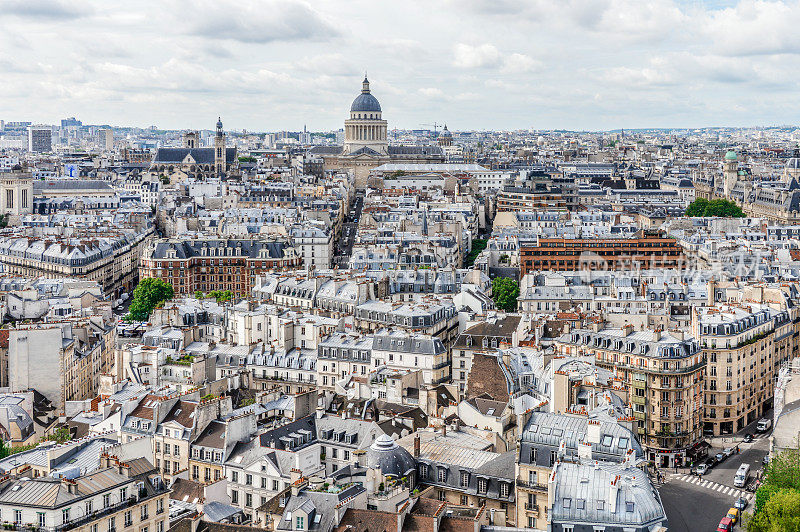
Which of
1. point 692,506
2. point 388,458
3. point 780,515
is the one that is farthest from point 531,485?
point 692,506

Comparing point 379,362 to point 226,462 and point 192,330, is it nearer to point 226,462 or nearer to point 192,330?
point 192,330

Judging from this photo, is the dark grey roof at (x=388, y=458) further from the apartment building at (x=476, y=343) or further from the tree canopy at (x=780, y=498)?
the apartment building at (x=476, y=343)

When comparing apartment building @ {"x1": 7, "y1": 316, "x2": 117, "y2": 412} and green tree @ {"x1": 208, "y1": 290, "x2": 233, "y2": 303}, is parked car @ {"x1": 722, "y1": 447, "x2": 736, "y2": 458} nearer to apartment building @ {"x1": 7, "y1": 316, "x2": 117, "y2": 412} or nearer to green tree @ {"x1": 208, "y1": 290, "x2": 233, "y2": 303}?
apartment building @ {"x1": 7, "y1": 316, "x2": 117, "y2": 412}

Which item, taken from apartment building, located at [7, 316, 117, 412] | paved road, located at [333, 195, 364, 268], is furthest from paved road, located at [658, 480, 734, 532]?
paved road, located at [333, 195, 364, 268]

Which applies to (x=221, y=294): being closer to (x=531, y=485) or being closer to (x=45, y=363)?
(x=45, y=363)

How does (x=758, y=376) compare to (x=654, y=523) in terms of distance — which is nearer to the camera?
(x=654, y=523)

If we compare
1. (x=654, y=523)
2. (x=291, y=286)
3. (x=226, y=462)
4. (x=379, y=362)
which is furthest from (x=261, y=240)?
(x=654, y=523)
